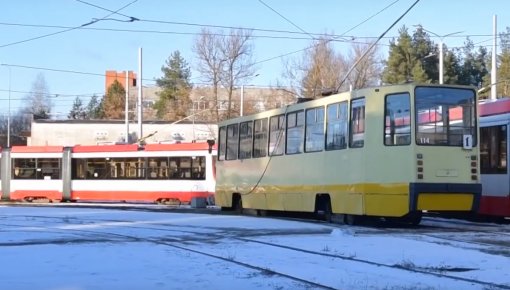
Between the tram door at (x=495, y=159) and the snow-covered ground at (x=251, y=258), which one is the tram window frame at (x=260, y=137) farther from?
the tram door at (x=495, y=159)

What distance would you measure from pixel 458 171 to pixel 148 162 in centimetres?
2205

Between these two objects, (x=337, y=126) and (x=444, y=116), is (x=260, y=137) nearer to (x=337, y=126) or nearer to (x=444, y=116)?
(x=337, y=126)

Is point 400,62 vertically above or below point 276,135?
above

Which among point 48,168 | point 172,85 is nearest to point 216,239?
point 48,168

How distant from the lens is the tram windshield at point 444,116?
686 inches

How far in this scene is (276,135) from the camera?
22.8 metres

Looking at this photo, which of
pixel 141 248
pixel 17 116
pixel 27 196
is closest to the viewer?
pixel 141 248

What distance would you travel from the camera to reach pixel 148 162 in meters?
37.1

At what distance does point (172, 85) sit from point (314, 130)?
240ft

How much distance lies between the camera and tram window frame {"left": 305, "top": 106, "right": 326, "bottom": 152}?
20.2m

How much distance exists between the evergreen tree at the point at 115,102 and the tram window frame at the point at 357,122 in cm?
9015

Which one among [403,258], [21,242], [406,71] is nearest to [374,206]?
[403,258]

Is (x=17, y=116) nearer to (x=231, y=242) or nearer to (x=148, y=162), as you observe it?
(x=148, y=162)

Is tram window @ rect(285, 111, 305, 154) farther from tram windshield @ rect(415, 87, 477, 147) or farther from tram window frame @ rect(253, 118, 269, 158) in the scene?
tram windshield @ rect(415, 87, 477, 147)
